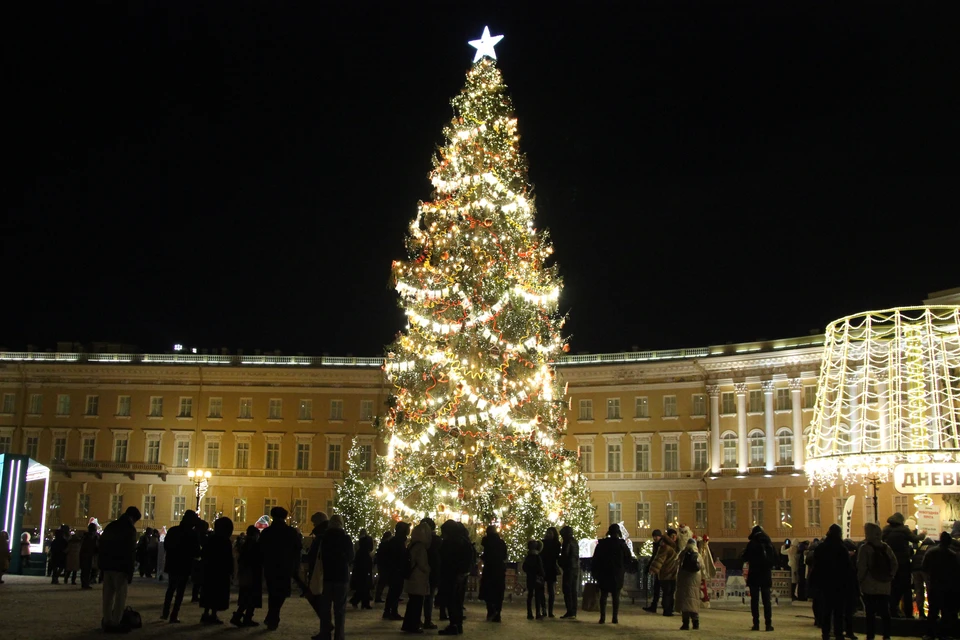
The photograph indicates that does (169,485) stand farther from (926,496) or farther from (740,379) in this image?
(926,496)

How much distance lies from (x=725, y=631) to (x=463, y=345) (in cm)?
990

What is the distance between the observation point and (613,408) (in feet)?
192

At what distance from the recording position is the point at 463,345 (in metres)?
24.5

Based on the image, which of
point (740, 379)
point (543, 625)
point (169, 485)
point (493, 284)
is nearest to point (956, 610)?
point (543, 625)

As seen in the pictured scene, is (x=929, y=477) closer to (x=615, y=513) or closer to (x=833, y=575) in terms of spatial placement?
(x=833, y=575)

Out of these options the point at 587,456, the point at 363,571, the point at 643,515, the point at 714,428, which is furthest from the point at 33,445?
the point at 363,571

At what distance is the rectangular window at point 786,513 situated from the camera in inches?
2082

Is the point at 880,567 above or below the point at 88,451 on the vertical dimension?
below

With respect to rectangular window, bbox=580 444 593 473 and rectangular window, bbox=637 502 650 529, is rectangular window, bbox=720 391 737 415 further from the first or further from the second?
rectangular window, bbox=580 444 593 473

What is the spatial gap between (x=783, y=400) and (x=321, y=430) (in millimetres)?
24920

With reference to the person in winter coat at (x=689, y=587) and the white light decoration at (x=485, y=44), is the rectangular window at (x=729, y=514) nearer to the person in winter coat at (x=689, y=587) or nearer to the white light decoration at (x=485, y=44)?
the white light decoration at (x=485, y=44)

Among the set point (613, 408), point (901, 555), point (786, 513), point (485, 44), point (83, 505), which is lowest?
point (901, 555)

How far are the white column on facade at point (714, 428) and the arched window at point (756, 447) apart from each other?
1.65 metres

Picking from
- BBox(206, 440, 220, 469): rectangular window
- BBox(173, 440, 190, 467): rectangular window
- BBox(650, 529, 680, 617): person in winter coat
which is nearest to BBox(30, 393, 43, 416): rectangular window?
BBox(173, 440, 190, 467): rectangular window
